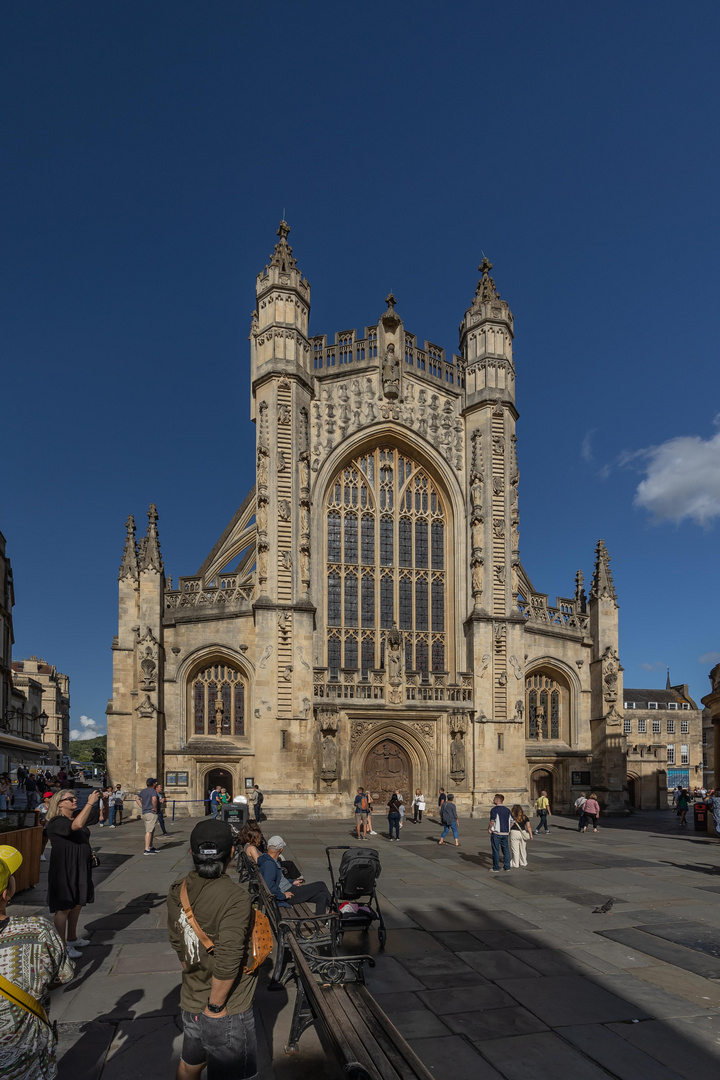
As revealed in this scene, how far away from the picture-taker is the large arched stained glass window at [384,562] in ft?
94.6

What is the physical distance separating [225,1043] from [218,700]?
24363 mm

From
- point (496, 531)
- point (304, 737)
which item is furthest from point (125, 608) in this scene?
point (496, 531)

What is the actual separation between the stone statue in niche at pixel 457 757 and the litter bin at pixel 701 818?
738 centimetres

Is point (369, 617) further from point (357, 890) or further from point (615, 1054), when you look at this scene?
point (615, 1054)

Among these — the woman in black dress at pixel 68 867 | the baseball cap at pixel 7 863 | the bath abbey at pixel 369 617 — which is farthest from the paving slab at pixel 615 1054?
the bath abbey at pixel 369 617

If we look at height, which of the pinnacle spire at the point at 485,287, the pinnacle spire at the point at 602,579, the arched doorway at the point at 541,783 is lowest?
the arched doorway at the point at 541,783

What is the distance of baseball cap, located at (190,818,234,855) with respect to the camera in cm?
395

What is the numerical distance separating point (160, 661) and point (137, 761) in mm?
3348

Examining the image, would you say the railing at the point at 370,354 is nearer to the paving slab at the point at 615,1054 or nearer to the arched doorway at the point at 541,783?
the arched doorway at the point at 541,783

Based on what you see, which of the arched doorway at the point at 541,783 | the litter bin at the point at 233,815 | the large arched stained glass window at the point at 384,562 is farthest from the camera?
the arched doorway at the point at 541,783

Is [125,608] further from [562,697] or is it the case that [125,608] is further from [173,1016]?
[173,1016]

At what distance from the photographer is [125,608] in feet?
88.9

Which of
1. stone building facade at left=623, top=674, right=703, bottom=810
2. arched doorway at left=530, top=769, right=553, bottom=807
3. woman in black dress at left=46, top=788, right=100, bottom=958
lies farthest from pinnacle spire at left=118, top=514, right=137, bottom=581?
stone building facade at left=623, top=674, right=703, bottom=810

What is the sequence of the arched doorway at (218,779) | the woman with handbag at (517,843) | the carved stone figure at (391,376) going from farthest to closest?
the carved stone figure at (391,376) < the arched doorway at (218,779) < the woman with handbag at (517,843)
